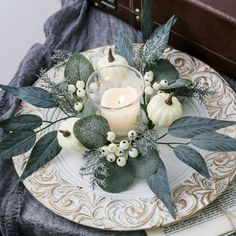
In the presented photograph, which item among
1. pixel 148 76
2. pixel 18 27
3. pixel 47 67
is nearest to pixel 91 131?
pixel 148 76

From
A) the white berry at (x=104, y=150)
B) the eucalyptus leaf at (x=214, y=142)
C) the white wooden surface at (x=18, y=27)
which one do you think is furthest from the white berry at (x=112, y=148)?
the white wooden surface at (x=18, y=27)

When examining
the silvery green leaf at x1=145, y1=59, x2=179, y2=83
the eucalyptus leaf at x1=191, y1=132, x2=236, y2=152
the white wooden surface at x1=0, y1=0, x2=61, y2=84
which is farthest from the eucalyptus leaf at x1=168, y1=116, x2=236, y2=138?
the white wooden surface at x1=0, y1=0, x2=61, y2=84

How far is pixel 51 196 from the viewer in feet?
2.24

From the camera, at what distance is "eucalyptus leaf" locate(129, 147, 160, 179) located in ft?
2.16

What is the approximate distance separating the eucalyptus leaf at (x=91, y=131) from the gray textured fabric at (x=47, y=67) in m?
0.11

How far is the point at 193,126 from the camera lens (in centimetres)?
65

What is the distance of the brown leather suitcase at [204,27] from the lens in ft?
2.57

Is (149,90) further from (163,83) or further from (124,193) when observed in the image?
(124,193)

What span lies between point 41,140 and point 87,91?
0.10 meters

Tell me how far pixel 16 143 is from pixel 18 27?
2.15 ft

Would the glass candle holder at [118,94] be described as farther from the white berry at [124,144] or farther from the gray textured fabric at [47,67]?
the gray textured fabric at [47,67]

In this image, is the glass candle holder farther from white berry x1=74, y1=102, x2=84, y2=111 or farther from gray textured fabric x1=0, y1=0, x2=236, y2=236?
gray textured fabric x1=0, y1=0, x2=236, y2=236

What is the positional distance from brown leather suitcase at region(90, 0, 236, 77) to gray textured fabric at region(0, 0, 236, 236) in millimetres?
53

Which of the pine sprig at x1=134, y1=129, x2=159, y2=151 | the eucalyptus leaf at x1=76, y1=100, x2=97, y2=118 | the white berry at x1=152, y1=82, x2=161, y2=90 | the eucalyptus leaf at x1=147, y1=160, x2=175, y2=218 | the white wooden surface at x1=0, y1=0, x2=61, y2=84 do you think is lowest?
the white wooden surface at x1=0, y1=0, x2=61, y2=84
